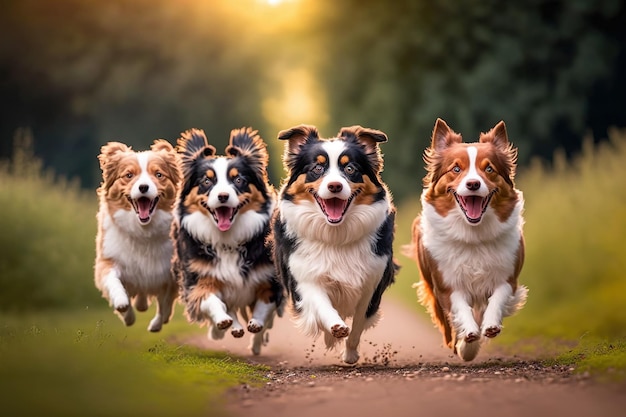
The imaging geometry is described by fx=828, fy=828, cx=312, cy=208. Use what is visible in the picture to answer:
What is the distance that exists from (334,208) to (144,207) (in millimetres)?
2113

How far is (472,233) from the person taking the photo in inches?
277

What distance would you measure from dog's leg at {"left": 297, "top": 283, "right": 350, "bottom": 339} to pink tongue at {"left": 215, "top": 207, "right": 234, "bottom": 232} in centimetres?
88

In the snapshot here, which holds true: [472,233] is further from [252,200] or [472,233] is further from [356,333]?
[252,200]

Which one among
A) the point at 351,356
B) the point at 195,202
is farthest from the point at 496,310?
the point at 195,202

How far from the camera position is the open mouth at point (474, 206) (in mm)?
6898

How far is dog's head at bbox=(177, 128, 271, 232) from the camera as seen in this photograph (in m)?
7.30

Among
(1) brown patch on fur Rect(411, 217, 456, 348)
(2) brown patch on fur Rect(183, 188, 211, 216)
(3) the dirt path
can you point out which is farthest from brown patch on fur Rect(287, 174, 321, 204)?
(3) the dirt path

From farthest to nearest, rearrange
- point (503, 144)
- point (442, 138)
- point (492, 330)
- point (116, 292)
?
point (116, 292) < point (442, 138) < point (503, 144) < point (492, 330)

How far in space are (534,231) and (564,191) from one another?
698 mm

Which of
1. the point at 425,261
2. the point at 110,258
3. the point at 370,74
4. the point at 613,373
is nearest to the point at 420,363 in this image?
the point at 425,261

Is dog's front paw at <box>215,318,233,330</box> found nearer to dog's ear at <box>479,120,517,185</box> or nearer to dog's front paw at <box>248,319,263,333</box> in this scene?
dog's front paw at <box>248,319,263,333</box>

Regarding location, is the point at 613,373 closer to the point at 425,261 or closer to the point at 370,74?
the point at 425,261

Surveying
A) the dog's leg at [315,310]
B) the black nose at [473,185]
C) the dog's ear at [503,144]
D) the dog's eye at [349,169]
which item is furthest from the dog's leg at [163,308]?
the dog's ear at [503,144]

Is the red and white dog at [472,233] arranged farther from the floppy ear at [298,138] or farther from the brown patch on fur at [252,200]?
the brown patch on fur at [252,200]
